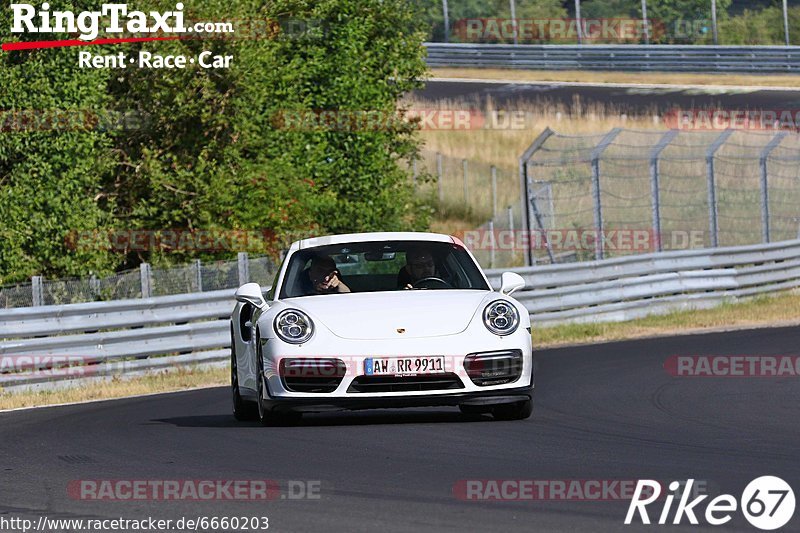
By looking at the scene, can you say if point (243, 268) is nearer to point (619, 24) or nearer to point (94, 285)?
point (94, 285)

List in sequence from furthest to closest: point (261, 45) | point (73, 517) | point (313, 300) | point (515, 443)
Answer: point (261, 45), point (313, 300), point (515, 443), point (73, 517)

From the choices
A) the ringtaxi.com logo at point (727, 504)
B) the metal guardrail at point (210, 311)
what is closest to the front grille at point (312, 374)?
the ringtaxi.com logo at point (727, 504)

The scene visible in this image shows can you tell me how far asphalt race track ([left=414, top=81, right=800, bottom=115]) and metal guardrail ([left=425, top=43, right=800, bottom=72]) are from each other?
8.71 feet

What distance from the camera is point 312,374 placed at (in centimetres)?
1009

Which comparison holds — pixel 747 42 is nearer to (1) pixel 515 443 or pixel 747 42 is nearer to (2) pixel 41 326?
(2) pixel 41 326

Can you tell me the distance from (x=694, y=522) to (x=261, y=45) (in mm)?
19595

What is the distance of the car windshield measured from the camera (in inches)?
435

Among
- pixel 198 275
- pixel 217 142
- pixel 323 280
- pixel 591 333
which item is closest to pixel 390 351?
pixel 323 280

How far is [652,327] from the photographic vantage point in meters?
22.2

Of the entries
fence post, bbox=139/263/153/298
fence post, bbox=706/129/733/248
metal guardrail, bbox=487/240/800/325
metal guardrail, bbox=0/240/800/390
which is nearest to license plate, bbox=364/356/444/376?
metal guardrail, bbox=0/240/800/390

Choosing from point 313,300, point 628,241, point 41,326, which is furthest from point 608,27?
point 313,300

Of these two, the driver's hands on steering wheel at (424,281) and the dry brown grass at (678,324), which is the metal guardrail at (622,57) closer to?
the dry brown grass at (678,324)

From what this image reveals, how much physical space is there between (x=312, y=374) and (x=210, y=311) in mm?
8645

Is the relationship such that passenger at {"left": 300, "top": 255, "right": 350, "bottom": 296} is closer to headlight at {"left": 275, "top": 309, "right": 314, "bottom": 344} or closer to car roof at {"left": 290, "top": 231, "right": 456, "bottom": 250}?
car roof at {"left": 290, "top": 231, "right": 456, "bottom": 250}
